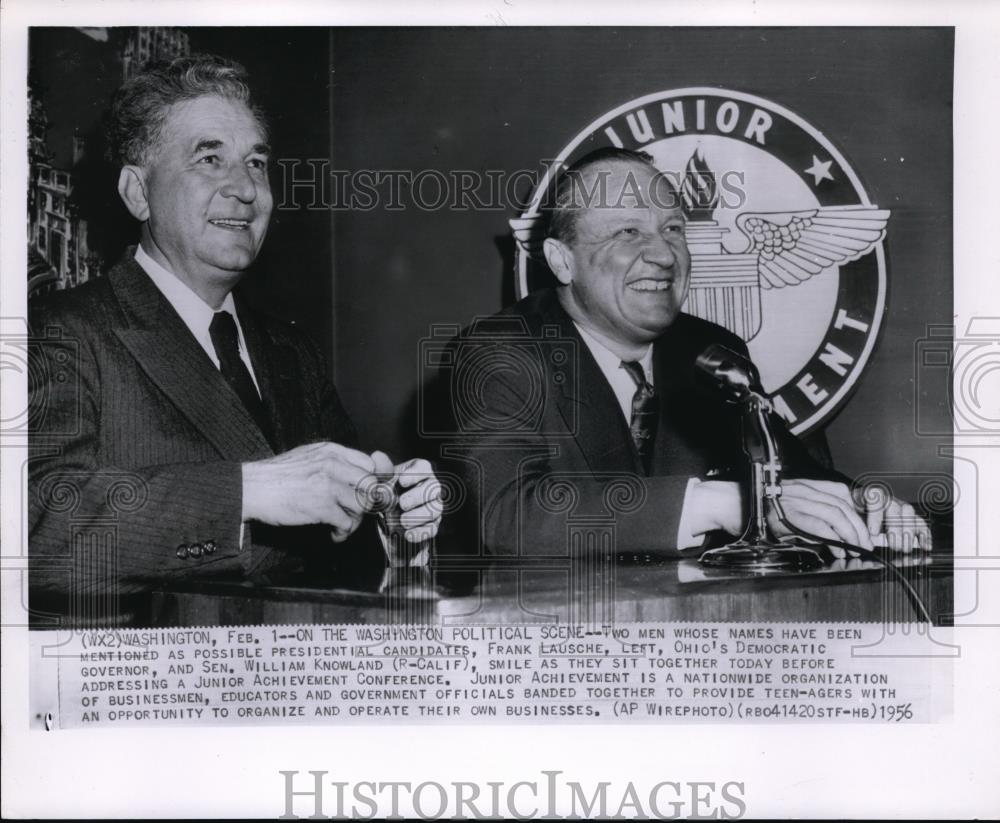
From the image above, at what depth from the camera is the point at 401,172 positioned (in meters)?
2.71

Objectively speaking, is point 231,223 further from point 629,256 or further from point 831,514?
point 831,514

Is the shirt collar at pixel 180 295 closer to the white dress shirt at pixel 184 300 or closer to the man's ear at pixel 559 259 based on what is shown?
the white dress shirt at pixel 184 300

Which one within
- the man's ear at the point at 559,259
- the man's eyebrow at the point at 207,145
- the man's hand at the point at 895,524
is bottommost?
the man's hand at the point at 895,524

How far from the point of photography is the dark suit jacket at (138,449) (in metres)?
2.57

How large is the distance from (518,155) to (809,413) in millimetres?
929

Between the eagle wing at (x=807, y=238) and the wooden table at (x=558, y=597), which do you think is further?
the eagle wing at (x=807, y=238)

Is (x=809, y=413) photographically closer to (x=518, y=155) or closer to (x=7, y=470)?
(x=518, y=155)

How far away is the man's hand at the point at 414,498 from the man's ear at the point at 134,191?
0.79 m

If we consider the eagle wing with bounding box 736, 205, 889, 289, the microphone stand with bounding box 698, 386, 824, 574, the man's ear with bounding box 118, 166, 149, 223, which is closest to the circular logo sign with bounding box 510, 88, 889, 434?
the eagle wing with bounding box 736, 205, 889, 289

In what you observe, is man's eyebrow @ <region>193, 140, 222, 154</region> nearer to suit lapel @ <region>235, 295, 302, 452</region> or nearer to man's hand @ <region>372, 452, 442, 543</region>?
suit lapel @ <region>235, 295, 302, 452</region>

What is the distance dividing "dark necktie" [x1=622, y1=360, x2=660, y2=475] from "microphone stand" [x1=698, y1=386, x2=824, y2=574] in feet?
0.71

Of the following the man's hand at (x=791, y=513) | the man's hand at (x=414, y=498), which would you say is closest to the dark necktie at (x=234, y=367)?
the man's hand at (x=414, y=498)

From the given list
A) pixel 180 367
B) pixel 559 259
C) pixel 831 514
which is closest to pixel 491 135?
pixel 559 259
